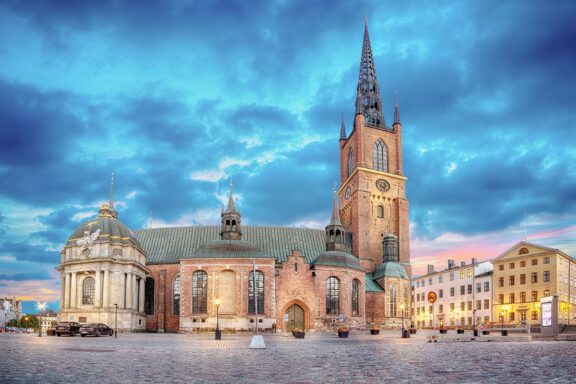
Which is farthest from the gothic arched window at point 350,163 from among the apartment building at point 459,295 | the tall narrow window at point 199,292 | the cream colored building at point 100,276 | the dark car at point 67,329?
the dark car at point 67,329

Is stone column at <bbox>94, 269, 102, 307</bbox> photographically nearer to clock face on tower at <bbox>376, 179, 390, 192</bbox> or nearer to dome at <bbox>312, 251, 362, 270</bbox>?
dome at <bbox>312, 251, 362, 270</bbox>

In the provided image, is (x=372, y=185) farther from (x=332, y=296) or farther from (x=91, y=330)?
(x=91, y=330)

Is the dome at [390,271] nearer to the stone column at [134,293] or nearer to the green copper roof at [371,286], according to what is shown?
the green copper roof at [371,286]

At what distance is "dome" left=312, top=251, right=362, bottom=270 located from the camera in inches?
2741

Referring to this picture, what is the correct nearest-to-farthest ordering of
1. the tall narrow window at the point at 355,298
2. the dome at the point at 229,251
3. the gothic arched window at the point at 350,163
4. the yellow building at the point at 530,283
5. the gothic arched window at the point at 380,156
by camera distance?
1. the dome at the point at 229,251
2. the tall narrow window at the point at 355,298
3. the yellow building at the point at 530,283
4. the gothic arched window at the point at 380,156
5. the gothic arched window at the point at 350,163

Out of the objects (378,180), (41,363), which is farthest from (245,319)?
(41,363)

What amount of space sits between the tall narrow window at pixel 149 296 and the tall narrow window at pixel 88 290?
28.7 feet

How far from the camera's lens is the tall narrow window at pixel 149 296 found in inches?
2926

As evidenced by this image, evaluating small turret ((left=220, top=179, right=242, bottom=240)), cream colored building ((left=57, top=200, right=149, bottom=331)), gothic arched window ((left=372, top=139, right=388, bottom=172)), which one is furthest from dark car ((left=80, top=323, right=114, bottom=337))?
gothic arched window ((left=372, top=139, right=388, bottom=172))

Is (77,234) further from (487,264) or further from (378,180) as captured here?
(487,264)

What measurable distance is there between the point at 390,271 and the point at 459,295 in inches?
1399

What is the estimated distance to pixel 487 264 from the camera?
103438mm

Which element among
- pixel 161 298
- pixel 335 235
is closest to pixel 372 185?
pixel 335 235

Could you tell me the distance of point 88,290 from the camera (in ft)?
220
